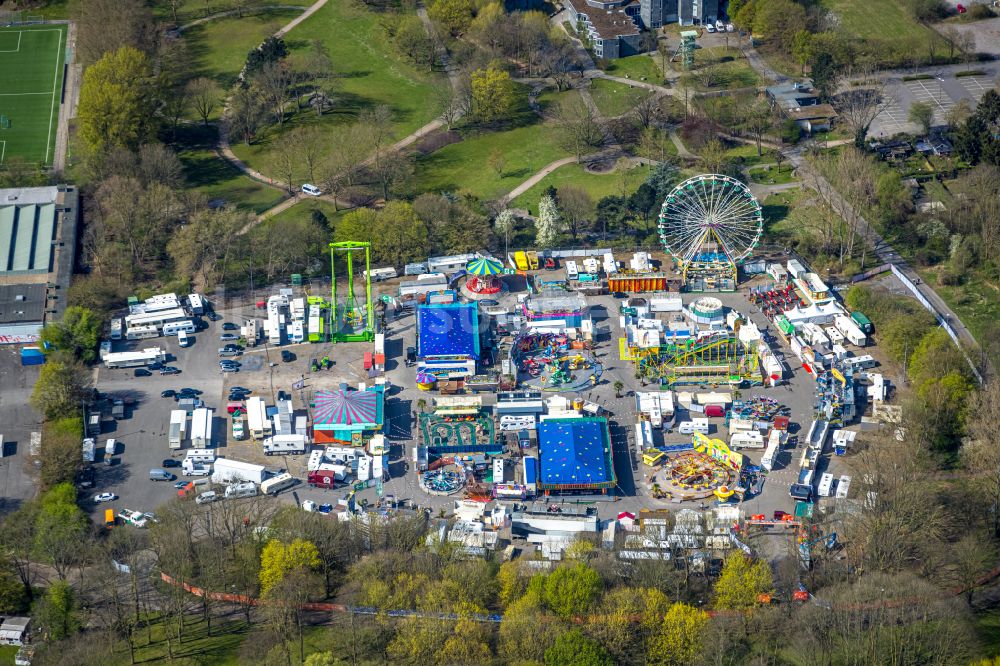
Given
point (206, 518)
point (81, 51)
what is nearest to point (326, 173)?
point (81, 51)

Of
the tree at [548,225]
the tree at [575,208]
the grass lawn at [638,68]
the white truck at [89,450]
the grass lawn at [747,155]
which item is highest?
the grass lawn at [638,68]

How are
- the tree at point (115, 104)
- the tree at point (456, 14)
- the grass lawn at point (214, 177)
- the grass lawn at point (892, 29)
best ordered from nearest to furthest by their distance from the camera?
the grass lawn at point (214, 177) → the tree at point (115, 104) → the grass lawn at point (892, 29) → the tree at point (456, 14)

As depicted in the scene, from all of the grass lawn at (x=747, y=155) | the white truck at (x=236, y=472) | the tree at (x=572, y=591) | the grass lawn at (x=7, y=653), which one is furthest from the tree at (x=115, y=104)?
the tree at (x=572, y=591)

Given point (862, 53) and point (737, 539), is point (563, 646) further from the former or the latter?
point (862, 53)

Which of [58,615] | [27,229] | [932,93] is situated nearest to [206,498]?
[58,615]

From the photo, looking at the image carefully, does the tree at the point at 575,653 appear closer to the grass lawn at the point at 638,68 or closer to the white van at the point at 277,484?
the white van at the point at 277,484

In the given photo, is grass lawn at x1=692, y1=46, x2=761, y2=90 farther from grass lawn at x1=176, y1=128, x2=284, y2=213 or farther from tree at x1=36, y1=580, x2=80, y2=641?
tree at x1=36, y1=580, x2=80, y2=641

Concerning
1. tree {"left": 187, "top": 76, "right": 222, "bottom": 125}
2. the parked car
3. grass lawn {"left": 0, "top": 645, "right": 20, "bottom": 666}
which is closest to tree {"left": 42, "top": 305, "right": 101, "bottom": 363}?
the parked car

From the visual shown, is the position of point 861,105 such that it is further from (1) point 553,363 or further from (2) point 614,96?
(1) point 553,363
